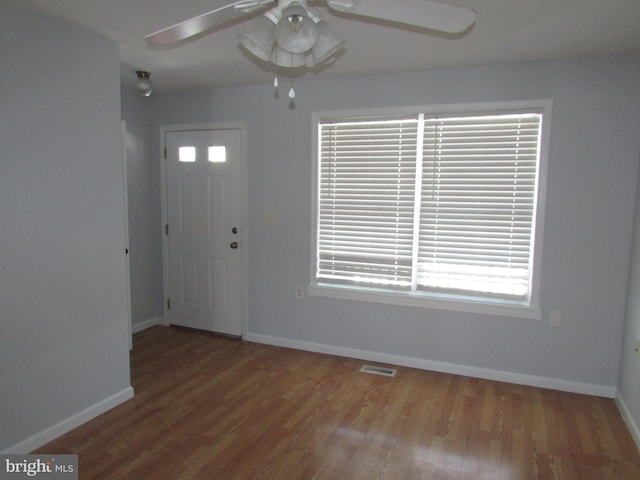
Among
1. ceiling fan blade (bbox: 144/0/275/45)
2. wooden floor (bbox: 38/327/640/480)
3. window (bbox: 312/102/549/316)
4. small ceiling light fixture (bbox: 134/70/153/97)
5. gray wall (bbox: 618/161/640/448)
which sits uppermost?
small ceiling light fixture (bbox: 134/70/153/97)

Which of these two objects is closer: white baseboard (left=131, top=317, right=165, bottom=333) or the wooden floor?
the wooden floor

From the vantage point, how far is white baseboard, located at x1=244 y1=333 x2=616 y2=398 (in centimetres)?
312

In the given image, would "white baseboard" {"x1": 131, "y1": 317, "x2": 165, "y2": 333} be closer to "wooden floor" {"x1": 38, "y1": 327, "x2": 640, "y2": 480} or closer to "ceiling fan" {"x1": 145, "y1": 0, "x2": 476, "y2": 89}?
"wooden floor" {"x1": 38, "y1": 327, "x2": 640, "y2": 480}

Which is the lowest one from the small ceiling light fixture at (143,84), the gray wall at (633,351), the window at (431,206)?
the gray wall at (633,351)

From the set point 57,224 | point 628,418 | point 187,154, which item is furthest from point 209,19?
point 628,418

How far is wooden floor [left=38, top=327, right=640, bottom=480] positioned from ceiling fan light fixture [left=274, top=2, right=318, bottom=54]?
207cm

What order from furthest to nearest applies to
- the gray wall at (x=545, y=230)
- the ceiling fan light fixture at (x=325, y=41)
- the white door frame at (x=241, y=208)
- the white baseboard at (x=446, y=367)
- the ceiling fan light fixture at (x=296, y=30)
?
the white door frame at (x=241, y=208), the white baseboard at (x=446, y=367), the gray wall at (x=545, y=230), the ceiling fan light fixture at (x=325, y=41), the ceiling fan light fixture at (x=296, y=30)

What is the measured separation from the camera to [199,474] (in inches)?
86.6

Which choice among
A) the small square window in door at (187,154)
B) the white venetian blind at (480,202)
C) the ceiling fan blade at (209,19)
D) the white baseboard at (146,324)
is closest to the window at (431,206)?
the white venetian blind at (480,202)

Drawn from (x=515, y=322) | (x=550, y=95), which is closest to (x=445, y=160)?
(x=550, y=95)

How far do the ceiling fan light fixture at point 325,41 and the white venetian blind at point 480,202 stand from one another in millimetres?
1917

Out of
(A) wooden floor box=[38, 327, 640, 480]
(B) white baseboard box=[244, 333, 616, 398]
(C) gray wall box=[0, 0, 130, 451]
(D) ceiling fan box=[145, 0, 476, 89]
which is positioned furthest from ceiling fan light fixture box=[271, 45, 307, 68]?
(B) white baseboard box=[244, 333, 616, 398]
